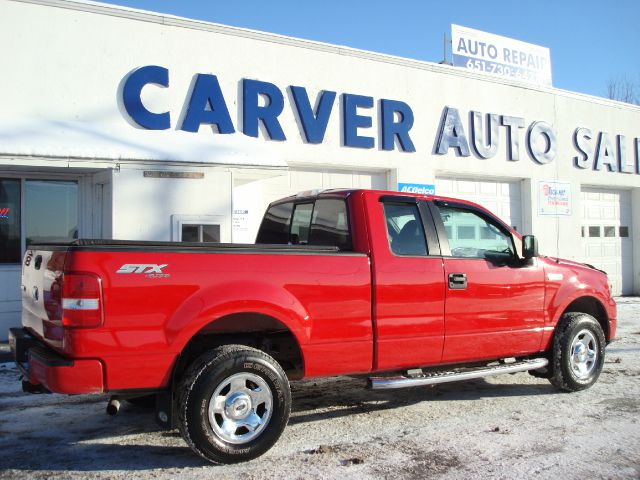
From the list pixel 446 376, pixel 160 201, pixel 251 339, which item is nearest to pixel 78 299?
pixel 251 339

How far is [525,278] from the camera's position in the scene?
5.75 meters

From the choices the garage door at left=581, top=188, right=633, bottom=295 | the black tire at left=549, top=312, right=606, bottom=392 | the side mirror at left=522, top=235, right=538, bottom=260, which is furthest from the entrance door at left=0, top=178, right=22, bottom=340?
the garage door at left=581, top=188, right=633, bottom=295

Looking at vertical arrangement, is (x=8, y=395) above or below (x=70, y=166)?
below

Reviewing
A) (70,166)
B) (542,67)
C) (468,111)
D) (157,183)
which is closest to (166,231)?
(157,183)

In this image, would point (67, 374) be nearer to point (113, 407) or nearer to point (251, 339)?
point (113, 407)

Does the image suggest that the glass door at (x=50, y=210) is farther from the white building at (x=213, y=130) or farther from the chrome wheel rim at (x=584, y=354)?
the chrome wheel rim at (x=584, y=354)

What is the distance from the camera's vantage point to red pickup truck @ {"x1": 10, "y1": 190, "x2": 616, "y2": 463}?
3898mm

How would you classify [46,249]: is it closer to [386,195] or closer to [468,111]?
[386,195]

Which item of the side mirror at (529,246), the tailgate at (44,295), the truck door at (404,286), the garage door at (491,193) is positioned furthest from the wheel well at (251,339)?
the garage door at (491,193)

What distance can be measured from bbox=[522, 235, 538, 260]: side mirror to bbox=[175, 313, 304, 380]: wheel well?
2.42 m

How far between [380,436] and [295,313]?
4.10 ft

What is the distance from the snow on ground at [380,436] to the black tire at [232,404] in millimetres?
159

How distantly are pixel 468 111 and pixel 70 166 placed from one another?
8610 mm

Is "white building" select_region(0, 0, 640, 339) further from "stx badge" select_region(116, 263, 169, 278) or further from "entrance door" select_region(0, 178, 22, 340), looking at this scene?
"stx badge" select_region(116, 263, 169, 278)
